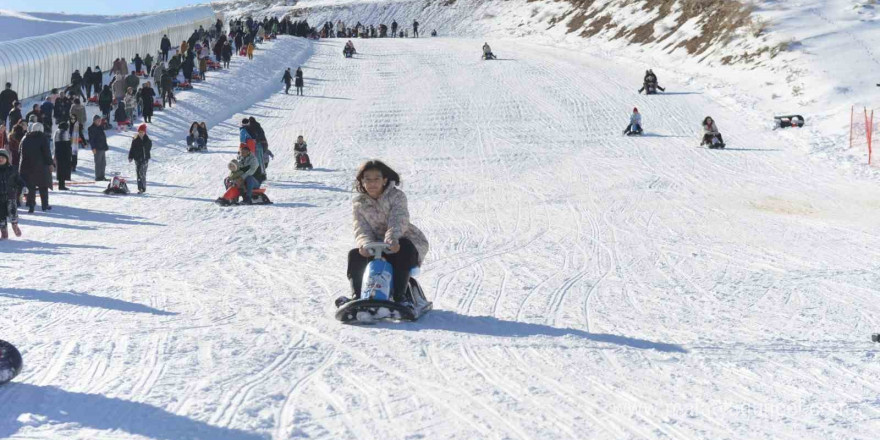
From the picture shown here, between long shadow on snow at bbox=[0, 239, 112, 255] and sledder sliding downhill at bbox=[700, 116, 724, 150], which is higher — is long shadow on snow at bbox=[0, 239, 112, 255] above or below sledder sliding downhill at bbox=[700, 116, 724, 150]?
above

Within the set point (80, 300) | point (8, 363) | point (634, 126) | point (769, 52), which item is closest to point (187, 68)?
point (634, 126)

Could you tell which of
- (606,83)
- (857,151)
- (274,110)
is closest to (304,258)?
(857,151)

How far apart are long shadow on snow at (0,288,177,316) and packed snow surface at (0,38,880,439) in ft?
0.17

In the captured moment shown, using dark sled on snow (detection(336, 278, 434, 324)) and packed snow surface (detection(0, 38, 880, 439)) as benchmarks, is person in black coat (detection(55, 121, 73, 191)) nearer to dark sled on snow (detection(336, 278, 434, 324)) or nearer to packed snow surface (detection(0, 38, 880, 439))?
packed snow surface (detection(0, 38, 880, 439))

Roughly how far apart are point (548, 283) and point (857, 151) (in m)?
16.3

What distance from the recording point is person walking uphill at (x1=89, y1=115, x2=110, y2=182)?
768 inches

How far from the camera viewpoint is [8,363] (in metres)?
6.05

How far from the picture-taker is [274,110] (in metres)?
32.8

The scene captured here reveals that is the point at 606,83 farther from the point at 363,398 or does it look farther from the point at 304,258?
the point at 363,398

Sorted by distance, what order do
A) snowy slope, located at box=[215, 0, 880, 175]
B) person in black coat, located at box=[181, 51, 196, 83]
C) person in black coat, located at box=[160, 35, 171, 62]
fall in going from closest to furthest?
snowy slope, located at box=[215, 0, 880, 175], person in black coat, located at box=[181, 51, 196, 83], person in black coat, located at box=[160, 35, 171, 62]

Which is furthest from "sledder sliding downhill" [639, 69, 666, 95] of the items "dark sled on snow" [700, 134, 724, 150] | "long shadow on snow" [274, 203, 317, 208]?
"long shadow on snow" [274, 203, 317, 208]

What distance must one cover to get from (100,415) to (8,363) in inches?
33.9

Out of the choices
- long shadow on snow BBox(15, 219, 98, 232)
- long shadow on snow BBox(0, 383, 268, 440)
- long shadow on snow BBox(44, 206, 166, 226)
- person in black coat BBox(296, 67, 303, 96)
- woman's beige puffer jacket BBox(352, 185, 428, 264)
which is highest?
woman's beige puffer jacket BBox(352, 185, 428, 264)

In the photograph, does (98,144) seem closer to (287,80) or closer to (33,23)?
(287,80)
